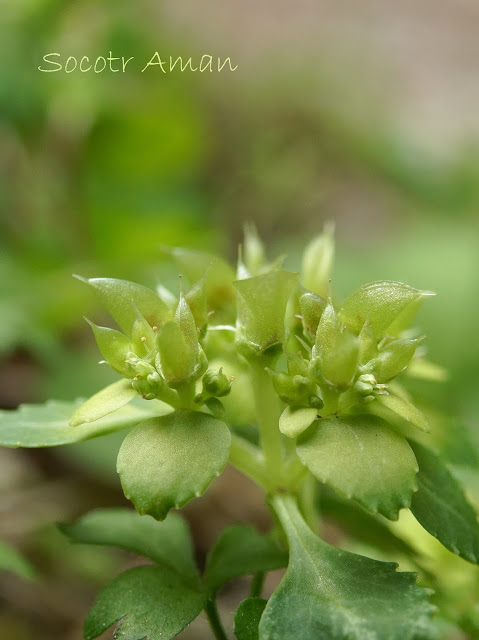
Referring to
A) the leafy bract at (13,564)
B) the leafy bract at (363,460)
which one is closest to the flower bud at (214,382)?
the leafy bract at (363,460)

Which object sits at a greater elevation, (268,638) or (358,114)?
(358,114)

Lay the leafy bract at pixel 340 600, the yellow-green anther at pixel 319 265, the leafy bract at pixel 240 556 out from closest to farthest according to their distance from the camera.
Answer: the leafy bract at pixel 340 600 < the leafy bract at pixel 240 556 < the yellow-green anther at pixel 319 265

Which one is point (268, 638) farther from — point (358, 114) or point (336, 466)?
point (358, 114)

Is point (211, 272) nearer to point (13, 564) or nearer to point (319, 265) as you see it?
point (319, 265)

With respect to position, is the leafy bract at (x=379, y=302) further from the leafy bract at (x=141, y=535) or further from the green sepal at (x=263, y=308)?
the leafy bract at (x=141, y=535)

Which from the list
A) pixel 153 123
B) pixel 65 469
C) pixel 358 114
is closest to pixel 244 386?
pixel 65 469

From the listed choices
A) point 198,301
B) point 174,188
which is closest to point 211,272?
point 198,301
